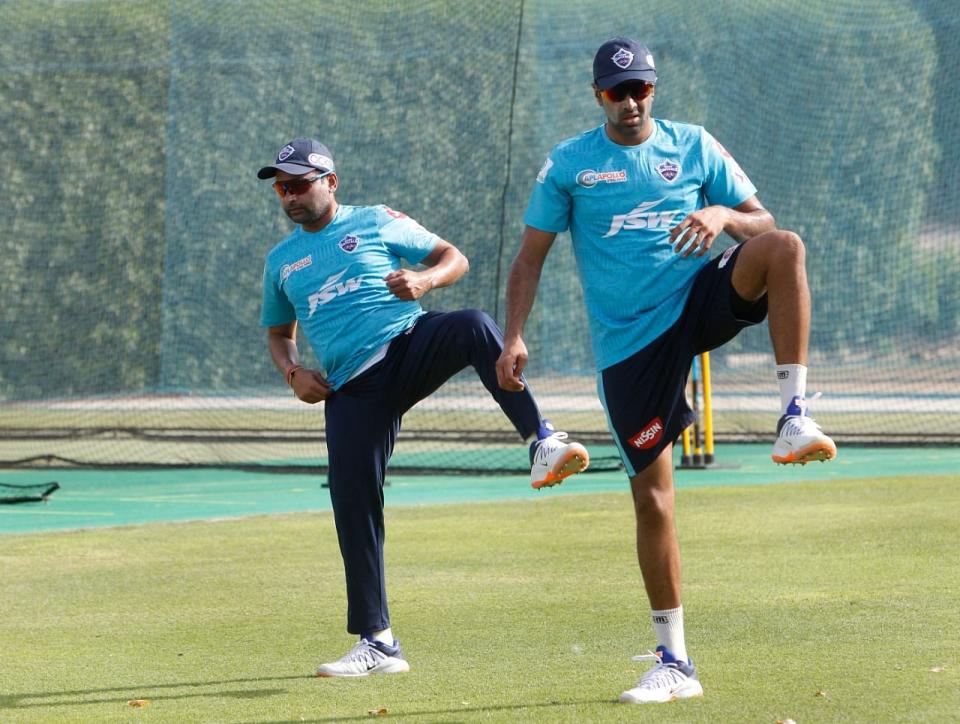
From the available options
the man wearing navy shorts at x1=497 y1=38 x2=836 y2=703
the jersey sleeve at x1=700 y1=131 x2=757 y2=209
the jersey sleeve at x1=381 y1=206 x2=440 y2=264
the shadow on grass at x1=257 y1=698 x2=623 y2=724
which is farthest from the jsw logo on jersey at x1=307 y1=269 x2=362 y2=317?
the shadow on grass at x1=257 y1=698 x2=623 y2=724

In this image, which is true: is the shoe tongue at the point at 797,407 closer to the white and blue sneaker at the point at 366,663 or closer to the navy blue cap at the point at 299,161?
the white and blue sneaker at the point at 366,663

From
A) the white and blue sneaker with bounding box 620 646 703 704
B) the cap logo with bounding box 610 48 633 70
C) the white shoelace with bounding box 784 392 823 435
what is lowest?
the white and blue sneaker with bounding box 620 646 703 704

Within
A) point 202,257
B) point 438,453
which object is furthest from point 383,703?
point 202,257

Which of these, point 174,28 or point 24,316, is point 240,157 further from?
point 24,316

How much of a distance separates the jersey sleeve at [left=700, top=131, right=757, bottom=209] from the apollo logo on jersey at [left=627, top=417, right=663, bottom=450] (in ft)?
2.75

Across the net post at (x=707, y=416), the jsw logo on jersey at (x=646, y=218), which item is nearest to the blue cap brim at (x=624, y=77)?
the jsw logo on jersey at (x=646, y=218)

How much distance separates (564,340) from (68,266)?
6.79 meters

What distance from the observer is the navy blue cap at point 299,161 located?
21.5 feet

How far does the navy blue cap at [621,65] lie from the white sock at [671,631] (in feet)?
6.20

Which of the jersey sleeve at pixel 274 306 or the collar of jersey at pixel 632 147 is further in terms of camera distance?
the jersey sleeve at pixel 274 306

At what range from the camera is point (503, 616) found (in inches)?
305

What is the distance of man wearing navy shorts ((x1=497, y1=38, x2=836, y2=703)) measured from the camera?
5711mm

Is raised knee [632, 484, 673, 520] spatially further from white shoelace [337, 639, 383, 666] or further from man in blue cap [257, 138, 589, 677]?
white shoelace [337, 639, 383, 666]

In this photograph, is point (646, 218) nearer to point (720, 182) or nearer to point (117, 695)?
point (720, 182)
